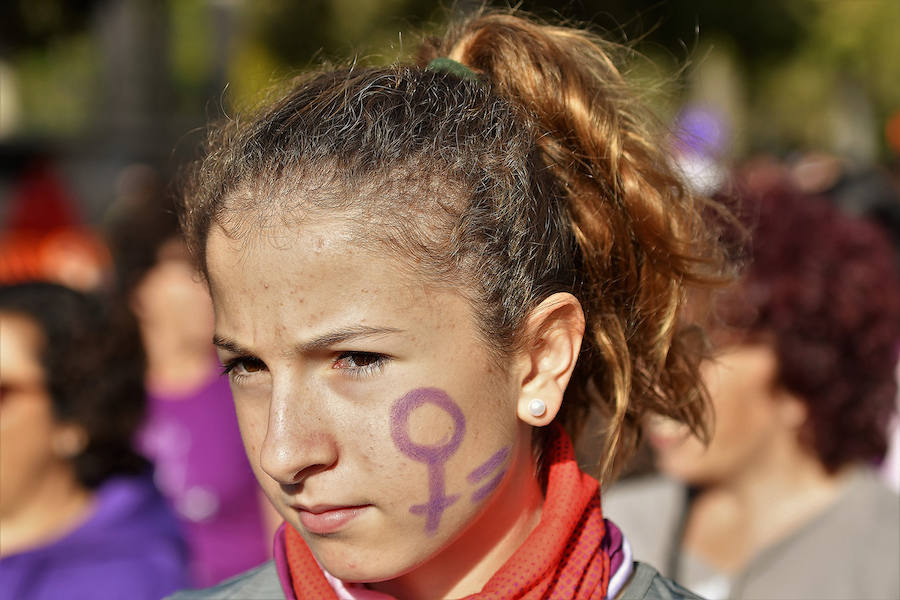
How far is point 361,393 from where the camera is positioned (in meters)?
1.51

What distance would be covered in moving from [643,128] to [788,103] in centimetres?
2750

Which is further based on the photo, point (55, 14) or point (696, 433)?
point (55, 14)

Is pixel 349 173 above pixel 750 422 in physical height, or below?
above

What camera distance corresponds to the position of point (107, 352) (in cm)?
337

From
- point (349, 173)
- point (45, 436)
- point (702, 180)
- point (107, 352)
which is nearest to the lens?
point (349, 173)

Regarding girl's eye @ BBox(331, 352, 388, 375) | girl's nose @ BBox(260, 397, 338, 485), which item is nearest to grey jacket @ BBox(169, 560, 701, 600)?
girl's nose @ BBox(260, 397, 338, 485)

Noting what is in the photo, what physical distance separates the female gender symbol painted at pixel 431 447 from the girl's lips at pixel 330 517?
9 cm

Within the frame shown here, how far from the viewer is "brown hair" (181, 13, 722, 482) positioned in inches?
61.4

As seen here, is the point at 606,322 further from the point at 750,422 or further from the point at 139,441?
the point at 139,441

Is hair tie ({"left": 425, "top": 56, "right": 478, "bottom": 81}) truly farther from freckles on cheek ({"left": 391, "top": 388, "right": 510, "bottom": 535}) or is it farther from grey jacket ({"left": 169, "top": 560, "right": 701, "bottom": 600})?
grey jacket ({"left": 169, "top": 560, "right": 701, "bottom": 600})

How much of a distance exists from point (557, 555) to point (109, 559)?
5.55 ft

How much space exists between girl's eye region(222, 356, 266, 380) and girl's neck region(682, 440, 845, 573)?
2.04m

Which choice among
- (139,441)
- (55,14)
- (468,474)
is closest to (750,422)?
(468,474)

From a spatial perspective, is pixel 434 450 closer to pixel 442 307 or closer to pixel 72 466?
pixel 442 307
